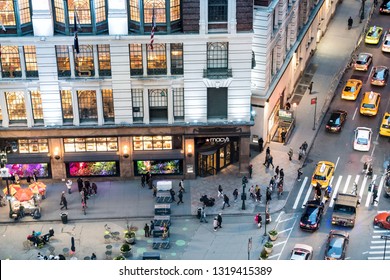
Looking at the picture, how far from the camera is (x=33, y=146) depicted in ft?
277

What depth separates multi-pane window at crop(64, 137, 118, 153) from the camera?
277 ft

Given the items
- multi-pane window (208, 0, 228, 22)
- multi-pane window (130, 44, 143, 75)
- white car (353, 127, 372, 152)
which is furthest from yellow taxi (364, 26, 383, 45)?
multi-pane window (130, 44, 143, 75)

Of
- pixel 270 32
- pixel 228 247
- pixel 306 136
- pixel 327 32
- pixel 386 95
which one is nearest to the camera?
pixel 228 247

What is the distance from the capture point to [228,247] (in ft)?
249

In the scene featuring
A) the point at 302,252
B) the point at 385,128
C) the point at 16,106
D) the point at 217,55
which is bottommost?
the point at 302,252

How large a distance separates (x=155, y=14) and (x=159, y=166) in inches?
642

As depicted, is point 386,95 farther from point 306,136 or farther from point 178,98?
point 178,98

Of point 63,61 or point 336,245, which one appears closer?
point 336,245

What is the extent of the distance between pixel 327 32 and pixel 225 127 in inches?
1672

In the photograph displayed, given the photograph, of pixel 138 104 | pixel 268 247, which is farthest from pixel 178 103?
pixel 268 247

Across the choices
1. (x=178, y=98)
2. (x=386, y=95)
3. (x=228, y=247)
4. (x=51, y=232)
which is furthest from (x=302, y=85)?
(x=51, y=232)

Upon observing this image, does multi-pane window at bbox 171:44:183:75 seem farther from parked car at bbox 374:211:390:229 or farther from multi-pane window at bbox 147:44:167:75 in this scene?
parked car at bbox 374:211:390:229

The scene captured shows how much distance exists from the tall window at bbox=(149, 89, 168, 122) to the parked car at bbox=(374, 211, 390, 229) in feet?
75.2

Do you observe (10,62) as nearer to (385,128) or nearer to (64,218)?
(64,218)
